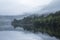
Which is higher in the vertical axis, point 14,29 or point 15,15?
point 15,15

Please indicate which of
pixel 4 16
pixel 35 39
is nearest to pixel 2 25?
pixel 4 16

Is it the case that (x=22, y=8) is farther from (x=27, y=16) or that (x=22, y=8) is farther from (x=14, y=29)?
(x=14, y=29)

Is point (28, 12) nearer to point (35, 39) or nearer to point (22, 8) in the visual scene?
point (22, 8)

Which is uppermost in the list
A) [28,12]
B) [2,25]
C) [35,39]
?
[28,12]
